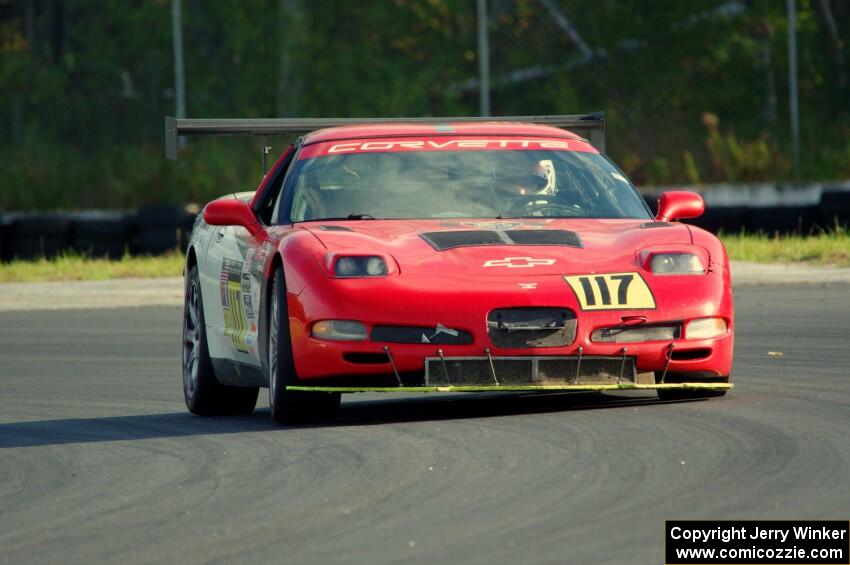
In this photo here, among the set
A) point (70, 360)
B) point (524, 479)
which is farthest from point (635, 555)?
point (70, 360)

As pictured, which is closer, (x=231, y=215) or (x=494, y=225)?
(x=494, y=225)

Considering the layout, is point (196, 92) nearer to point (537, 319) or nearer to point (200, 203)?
point (200, 203)

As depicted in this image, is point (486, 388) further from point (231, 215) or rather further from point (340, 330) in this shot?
point (231, 215)

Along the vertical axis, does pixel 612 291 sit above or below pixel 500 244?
below

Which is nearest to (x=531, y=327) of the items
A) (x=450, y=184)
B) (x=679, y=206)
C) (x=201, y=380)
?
(x=450, y=184)

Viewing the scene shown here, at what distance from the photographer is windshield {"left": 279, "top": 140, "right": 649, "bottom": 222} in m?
9.34

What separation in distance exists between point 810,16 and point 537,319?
2275 centimetres

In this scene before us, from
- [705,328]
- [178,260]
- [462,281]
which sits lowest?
[178,260]

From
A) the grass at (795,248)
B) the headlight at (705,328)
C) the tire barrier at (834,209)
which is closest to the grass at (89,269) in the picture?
the grass at (795,248)

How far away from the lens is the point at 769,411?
8.40 metres

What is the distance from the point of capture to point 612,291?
27.1ft

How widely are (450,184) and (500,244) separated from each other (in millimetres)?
1056

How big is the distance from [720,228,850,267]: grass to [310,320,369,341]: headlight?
39.3 feet

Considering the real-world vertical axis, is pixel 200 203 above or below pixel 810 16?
below
